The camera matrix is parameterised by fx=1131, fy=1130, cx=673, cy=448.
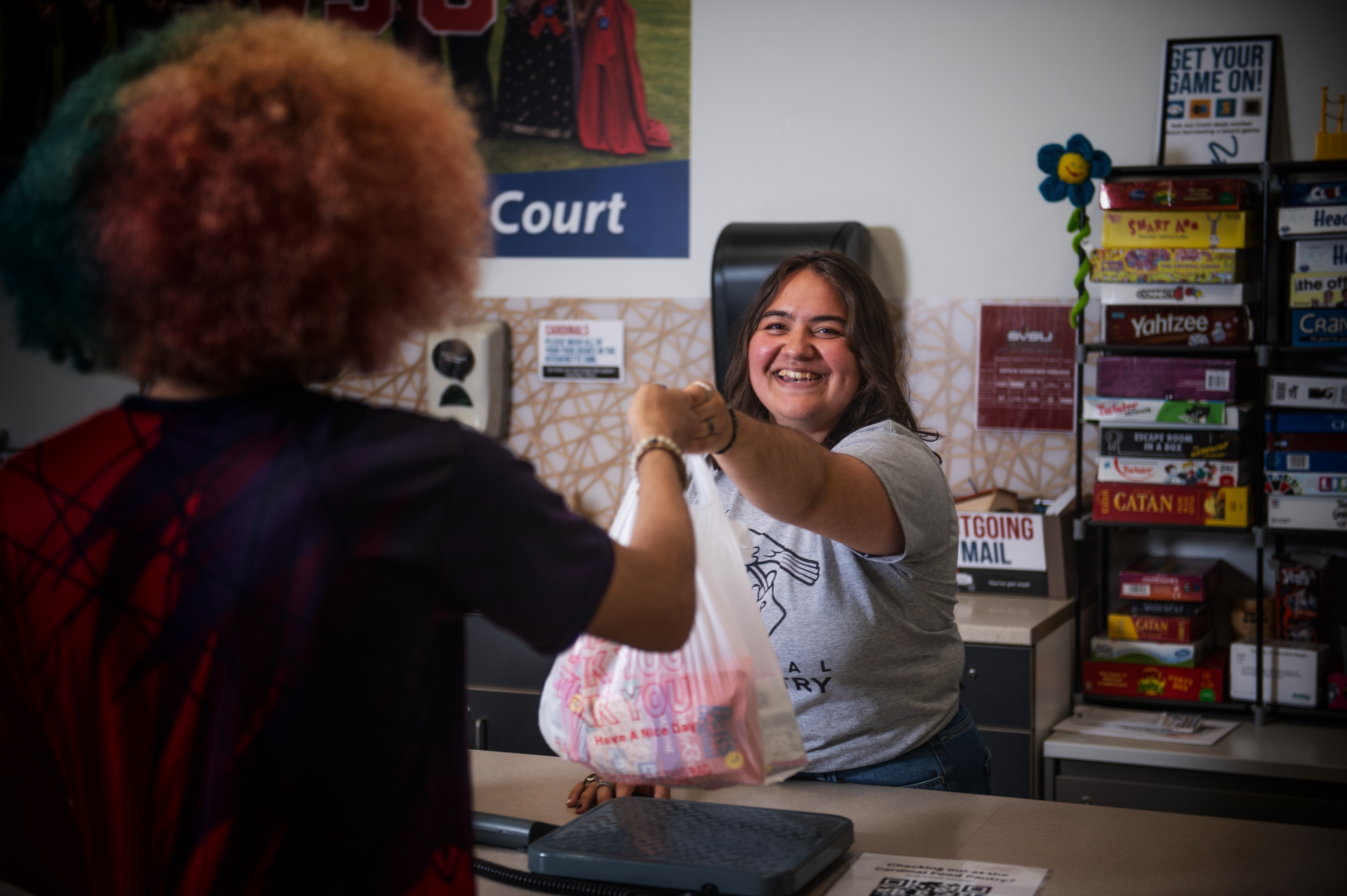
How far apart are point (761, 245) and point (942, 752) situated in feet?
5.60

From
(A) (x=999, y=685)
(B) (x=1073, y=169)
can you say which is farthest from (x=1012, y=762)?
(B) (x=1073, y=169)

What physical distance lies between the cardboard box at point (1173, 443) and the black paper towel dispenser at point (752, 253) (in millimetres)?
747

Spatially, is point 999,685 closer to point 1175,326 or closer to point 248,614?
point 1175,326

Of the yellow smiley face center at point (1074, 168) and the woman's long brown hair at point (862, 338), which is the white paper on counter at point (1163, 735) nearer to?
the woman's long brown hair at point (862, 338)

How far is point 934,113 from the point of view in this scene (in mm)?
2926

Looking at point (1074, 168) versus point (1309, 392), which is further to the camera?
point (1074, 168)

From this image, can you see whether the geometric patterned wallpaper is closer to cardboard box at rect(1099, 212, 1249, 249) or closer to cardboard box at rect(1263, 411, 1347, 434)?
cardboard box at rect(1099, 212, 1249, 249)

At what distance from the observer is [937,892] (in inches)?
40.4

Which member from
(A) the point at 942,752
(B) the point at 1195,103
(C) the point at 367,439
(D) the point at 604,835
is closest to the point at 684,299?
(B) the point at 1195,103

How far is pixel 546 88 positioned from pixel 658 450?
97.1 inches

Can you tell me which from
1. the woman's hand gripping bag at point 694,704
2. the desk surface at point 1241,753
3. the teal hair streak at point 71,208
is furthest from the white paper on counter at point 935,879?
the desk surface at point 1241,753

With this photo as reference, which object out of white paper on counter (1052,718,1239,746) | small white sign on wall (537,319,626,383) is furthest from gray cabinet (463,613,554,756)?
white paper on counter (1052,718,1239,746)

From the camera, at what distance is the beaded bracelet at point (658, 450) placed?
3.26 feet

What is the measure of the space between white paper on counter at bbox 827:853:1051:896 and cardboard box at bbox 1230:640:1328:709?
1.74m
